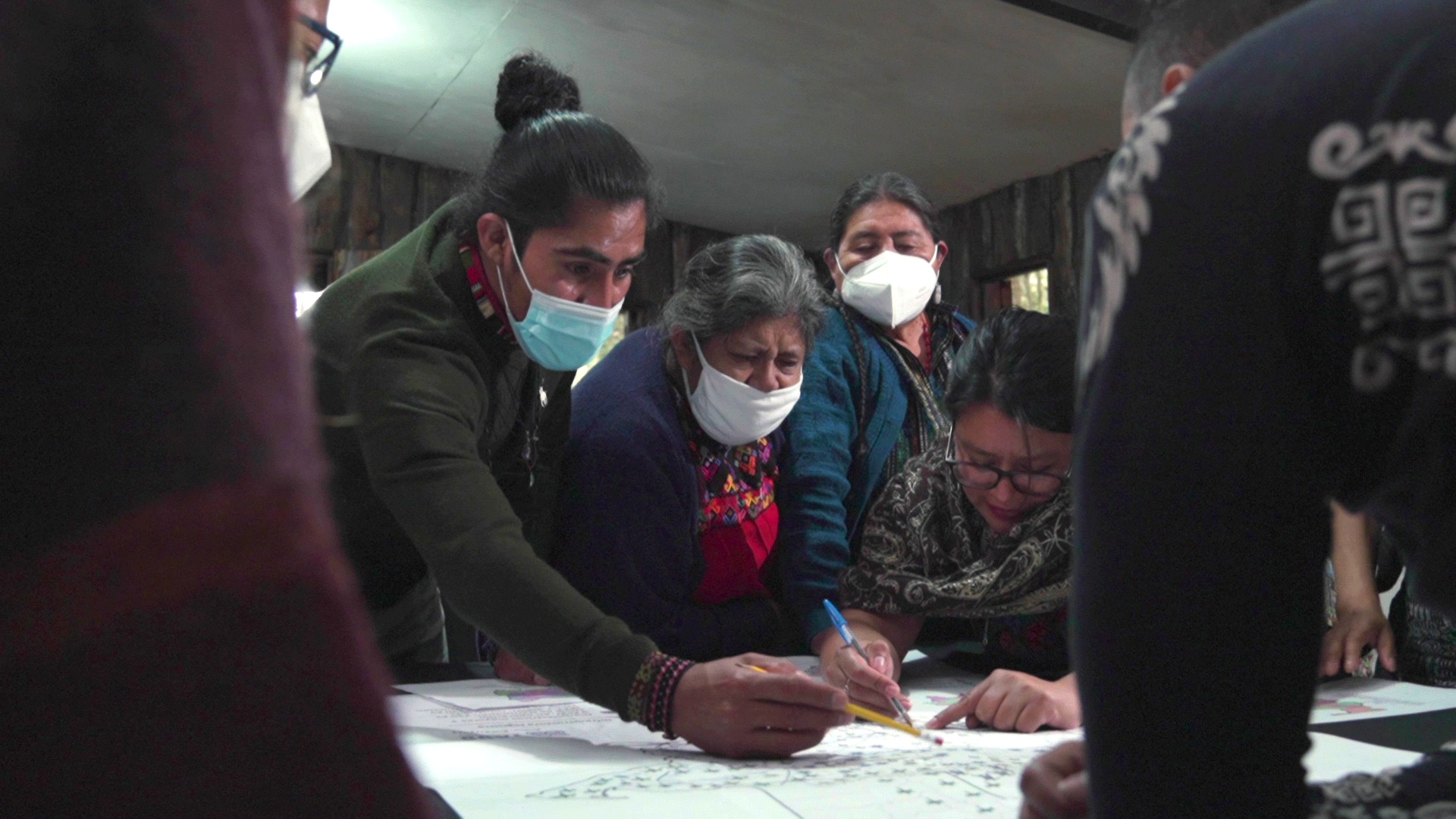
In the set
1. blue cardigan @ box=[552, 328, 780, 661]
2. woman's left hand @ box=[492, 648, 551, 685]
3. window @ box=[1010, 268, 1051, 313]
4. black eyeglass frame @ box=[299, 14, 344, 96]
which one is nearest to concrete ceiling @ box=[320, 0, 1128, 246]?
window @ box=[1010, 268, 1051, 313]

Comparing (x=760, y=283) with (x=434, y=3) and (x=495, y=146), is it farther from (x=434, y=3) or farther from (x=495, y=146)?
(x=434, y=3)

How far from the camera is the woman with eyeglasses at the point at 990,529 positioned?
181 centimetres

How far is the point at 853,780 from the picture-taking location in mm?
1153

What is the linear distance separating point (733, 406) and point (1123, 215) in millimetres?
1603

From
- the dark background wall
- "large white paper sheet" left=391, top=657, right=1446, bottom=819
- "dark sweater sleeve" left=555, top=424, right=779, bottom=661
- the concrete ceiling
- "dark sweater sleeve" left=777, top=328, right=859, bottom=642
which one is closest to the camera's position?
"large white paper sheet" left=391, top=657, right=1446, bottom=819

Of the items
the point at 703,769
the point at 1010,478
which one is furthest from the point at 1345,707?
the point at 703,769

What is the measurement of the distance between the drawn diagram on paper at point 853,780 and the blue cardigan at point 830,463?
2.36 ft

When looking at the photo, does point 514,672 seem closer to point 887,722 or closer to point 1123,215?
point 887,722

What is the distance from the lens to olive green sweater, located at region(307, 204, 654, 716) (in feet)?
4.29

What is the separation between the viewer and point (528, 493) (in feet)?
6.38

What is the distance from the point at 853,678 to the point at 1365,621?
34.0 inches

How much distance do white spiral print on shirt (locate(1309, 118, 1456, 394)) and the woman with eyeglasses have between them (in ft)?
4.14

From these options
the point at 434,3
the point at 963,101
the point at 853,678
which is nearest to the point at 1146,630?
the point at 853,678

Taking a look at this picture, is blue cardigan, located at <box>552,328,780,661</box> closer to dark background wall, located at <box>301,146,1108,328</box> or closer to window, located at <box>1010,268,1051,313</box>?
dark background wall, located at <box>301,146,1108,328</box>
